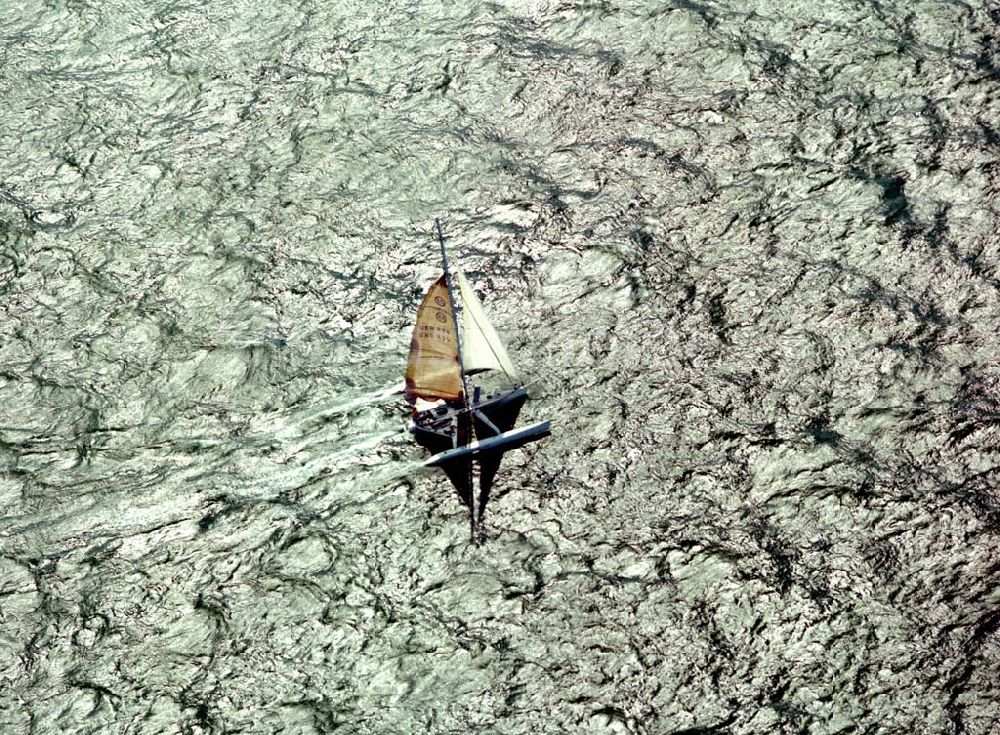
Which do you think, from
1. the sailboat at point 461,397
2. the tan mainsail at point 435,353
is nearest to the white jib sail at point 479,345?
the sailboat at point 461,397

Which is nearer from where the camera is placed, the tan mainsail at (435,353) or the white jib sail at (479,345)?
the tan mainsail at (435,353)

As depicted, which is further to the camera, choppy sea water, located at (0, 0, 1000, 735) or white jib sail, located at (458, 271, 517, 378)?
white jib sail, located at (458, 271, 517, 378)

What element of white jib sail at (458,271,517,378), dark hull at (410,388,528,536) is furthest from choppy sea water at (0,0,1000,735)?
white jib sail at (458,271,517,378)

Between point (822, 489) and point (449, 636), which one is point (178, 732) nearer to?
point (449, 636)

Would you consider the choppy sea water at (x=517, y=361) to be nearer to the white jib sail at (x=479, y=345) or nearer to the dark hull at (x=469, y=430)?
the dark hull at (x=469, y=430)

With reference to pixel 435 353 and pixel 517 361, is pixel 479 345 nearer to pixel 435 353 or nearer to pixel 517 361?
pixel 435 353

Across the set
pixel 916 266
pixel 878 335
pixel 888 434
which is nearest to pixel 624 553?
pixel 888 434

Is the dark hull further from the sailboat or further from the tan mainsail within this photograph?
the tan mainsail

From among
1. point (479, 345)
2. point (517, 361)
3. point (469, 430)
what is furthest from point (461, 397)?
point (517, 361)
